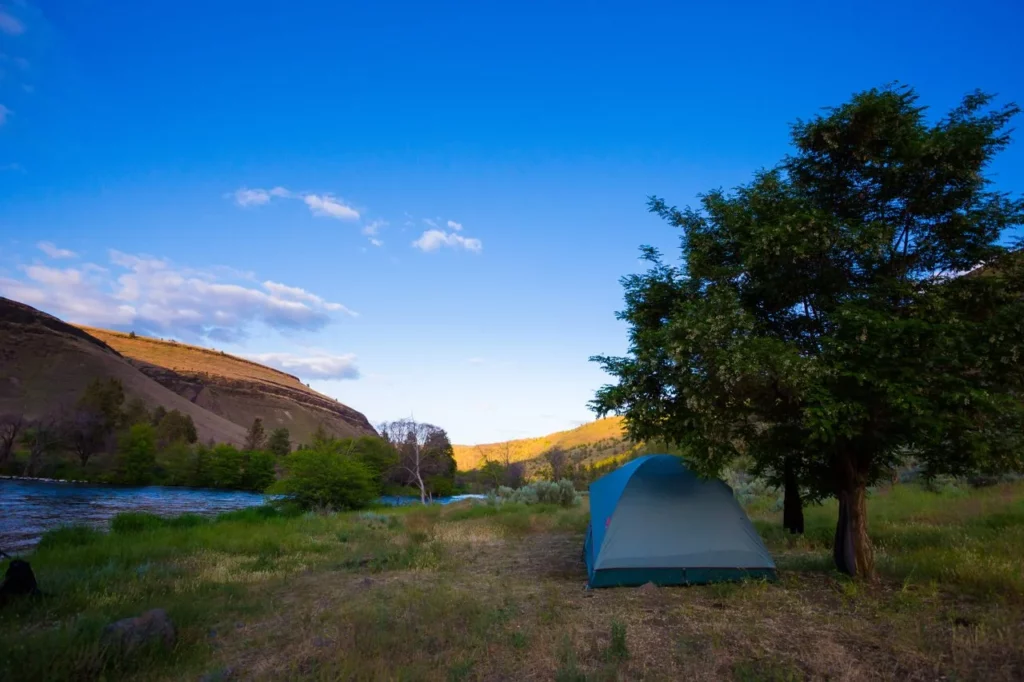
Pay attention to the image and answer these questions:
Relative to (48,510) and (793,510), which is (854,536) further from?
(48,510)

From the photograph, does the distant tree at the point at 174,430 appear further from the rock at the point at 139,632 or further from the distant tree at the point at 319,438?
the rock at the point at 139,632

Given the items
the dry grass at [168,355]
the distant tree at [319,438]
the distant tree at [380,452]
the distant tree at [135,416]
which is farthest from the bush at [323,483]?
the dry grass at [168,355]

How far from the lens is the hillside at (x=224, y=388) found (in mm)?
154875

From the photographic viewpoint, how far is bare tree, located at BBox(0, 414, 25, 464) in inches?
2343

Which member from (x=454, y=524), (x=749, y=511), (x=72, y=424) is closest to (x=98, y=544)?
(x=454, y=524)

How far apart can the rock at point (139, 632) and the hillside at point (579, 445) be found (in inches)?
1338

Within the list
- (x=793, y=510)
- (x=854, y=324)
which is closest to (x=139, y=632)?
(x=854, y=324)

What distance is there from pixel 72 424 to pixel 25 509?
41.5 meters

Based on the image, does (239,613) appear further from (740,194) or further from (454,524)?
(454,524)

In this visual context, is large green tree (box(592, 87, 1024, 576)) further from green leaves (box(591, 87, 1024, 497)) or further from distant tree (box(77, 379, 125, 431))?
distant tree (box(77, 379, 125, 431))

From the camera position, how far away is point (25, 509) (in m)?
29.6

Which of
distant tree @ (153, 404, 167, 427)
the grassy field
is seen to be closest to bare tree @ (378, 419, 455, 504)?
the grassy field

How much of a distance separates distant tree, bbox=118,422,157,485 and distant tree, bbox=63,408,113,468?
11.2 feet

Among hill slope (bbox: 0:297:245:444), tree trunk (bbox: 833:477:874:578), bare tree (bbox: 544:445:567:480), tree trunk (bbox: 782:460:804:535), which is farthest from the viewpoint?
hill slope (bbox: 0:297:245:444)
